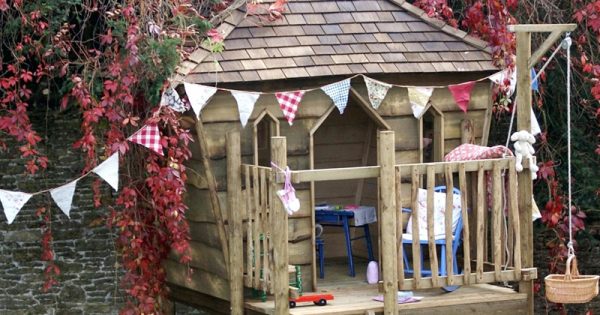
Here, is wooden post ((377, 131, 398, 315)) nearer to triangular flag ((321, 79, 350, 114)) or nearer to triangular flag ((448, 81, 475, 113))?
triangular flag ((321, 79, 350, 114))

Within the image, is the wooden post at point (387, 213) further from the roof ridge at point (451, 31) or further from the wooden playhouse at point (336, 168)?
the roof ridge at point (451, 31)

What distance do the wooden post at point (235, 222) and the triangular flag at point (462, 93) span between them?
1820 mm

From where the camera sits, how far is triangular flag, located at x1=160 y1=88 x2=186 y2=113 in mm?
8609

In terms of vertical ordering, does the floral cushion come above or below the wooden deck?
above

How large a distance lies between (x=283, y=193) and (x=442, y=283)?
1.42 m

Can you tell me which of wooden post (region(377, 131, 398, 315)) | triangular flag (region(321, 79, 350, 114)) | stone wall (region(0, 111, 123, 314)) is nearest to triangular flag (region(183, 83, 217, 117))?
triangular flag (region(321, 79, 350, 114))

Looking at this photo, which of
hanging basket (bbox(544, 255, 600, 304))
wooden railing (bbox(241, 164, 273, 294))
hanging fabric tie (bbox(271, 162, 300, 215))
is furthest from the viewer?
hanging basket (bbox(544, 255, 600, 304))

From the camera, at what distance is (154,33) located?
916 cm

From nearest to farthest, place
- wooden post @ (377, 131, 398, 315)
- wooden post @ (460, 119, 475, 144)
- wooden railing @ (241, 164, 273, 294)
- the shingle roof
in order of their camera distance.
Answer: wooden post @ (377, 131, 398, 315)
wooden railing @ (241, 164, 273, 294)
the shingle roof
wooden post @ (460, 119, 475, 144)

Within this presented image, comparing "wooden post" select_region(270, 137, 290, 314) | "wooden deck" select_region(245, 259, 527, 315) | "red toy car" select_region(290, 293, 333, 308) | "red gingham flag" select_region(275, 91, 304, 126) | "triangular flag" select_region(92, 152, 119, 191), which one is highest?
"red gingham flag" select_region(275, 91, 304, 126)

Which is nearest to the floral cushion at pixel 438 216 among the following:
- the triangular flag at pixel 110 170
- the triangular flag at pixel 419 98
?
the triangular flag at pixel 419 98

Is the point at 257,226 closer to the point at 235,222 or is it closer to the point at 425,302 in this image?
the point at 235,222

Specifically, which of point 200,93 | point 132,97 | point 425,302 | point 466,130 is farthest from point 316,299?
point 132,97

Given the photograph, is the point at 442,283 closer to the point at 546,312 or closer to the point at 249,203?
the point at 249,203
